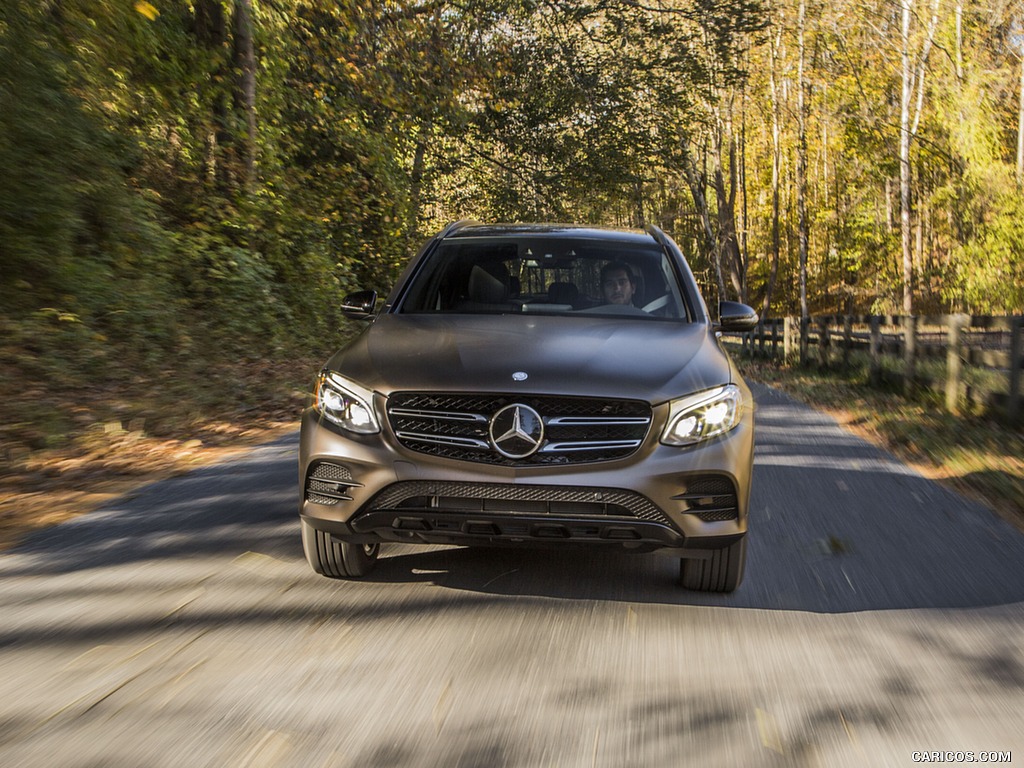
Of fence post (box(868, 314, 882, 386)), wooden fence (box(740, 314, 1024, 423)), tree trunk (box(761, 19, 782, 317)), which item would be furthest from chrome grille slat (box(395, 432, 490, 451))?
tree trunk (box(761, 19, 782, 317))

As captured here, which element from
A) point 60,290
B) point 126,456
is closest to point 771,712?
point 126,456

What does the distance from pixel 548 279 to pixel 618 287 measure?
0.40 metres

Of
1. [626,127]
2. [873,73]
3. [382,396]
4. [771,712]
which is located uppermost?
[873,73]

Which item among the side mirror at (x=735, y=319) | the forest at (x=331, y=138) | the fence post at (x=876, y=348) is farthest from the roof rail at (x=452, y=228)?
the fence post at (x=876, y=348)

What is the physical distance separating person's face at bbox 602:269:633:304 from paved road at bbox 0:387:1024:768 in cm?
137

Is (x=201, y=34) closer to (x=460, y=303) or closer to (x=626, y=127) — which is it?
(x=626, y=127)

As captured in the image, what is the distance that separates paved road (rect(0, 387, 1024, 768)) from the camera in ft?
9.89

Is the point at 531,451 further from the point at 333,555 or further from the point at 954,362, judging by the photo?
the point at 954,362

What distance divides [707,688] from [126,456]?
6.01 metres

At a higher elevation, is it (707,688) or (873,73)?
(873,73)

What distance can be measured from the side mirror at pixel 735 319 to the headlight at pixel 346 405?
2.12 m

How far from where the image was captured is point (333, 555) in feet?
15.0

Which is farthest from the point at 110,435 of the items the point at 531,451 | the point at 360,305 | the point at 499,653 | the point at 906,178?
the point at 906,178

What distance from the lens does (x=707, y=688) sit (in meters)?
3.49
